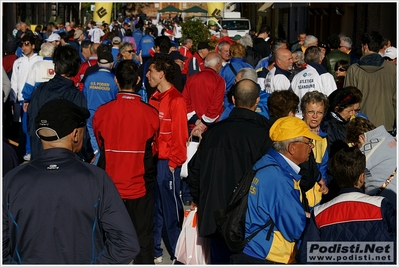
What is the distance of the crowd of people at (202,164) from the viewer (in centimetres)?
369

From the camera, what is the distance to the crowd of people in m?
3.69

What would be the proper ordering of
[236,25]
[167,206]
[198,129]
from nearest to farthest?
[167,206] < [198,129] < [236,25]

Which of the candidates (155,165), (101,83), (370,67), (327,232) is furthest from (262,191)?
(370,67)

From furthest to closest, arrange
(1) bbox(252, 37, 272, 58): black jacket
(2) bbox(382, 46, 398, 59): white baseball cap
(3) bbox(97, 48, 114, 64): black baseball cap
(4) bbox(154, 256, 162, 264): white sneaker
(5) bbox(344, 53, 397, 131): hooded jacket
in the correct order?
(1) bbox(252, 37, 272, 58): black jacket → (2) bbox(382, 46, 398, 59): white baseball cap → (5) bbox(344, 53, 397, 131): hooded jacket → (3) bbox(97, 48, 114, 64): black baseball cap → (4) bbox(154, 256, 162, 264): white sneaker

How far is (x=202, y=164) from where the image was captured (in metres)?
5.72

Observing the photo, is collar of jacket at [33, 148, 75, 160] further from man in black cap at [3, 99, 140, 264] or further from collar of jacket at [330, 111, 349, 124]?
collar of jacket at [330, 111, 349, 124]

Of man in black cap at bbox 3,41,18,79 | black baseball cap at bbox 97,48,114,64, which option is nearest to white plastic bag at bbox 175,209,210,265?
black baseball cap at bbox 97,48,114,64

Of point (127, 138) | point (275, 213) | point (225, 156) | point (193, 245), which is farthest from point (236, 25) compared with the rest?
point (275, 213)

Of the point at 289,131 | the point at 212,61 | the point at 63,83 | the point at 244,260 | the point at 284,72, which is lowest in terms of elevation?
the point at 244,260

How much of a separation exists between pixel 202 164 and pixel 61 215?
7.25 feet

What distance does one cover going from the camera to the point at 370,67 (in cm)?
945

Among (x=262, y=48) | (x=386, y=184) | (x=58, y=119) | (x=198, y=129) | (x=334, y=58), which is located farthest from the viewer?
(x=262, y=48)

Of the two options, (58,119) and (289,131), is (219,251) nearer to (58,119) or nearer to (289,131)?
(289,131)

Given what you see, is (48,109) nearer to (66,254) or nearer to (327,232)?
(66,254)
